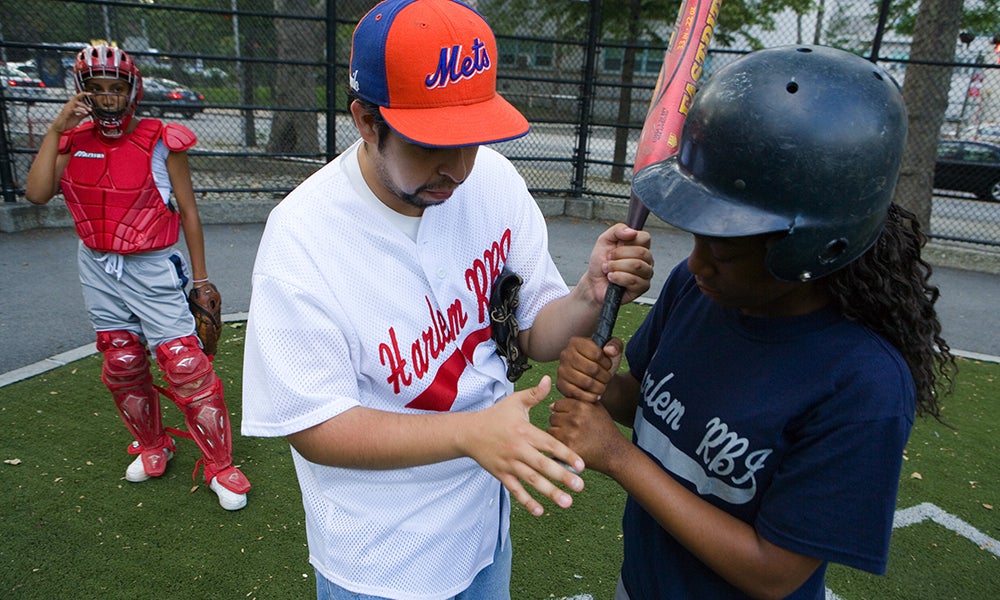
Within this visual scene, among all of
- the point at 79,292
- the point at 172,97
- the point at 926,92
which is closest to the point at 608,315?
the point at 79,292

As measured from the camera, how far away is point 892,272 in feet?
4.66

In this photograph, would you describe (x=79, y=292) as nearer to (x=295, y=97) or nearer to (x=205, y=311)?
(x=205, y=311)

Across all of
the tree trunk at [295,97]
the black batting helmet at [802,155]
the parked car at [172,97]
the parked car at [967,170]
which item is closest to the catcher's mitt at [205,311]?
the black batting helmet at [802,155]

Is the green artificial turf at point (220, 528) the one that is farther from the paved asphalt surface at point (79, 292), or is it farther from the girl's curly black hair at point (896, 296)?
the girl's curly black hair at point (896, 296)

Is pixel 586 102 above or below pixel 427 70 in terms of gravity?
below

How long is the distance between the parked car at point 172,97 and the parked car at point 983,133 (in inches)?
440

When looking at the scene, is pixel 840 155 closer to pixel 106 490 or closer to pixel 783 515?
pixel 783 515

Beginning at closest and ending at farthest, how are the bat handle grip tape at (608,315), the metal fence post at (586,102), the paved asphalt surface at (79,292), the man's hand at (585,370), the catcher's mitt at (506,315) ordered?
the man's hand at (585,370) < the bat handle grip tape at (608,315) < the catcher's mitt at (506,315) < the paved asphalt surface at (79,292) < the metal fence post at (586,102)

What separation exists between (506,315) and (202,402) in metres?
2.27

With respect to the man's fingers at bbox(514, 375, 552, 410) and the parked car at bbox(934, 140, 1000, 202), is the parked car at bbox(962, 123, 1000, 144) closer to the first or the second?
the parked car at bbox(934, 140, 1000, 202)

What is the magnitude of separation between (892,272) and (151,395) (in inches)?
139

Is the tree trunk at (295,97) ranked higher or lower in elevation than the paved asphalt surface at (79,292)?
higher

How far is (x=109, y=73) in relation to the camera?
343cm

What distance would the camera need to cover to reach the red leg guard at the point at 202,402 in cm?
349
